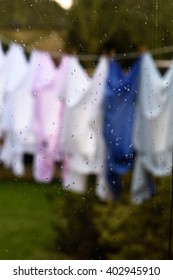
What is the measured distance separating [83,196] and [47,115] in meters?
0.33

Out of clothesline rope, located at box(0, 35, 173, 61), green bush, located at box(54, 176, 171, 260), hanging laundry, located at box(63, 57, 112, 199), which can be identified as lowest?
green bush, located at box(54, 176, 171, 260)

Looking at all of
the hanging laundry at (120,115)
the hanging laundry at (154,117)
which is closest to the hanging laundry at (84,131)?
the hanging laundry at (120,115)

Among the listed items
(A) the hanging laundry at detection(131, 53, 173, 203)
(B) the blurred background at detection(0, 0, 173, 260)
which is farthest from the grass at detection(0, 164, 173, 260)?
(A) the hanging laundry at detection(131, 53, 173, 203)

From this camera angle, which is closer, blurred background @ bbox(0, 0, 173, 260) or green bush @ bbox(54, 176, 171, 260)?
blurred background @ bbox(0, 0, 173, 260)

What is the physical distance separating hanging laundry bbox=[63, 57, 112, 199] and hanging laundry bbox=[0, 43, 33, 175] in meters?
0.14

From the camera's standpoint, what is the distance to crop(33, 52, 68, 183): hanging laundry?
6.18 feet

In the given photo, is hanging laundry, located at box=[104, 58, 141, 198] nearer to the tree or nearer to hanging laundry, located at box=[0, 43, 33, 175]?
Result: the tree

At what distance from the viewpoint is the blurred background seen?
1.82 metres

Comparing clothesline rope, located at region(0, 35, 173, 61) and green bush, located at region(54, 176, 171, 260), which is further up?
clothesline rope, located at region(0, 35, 173, 61)

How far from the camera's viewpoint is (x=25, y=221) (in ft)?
6.29

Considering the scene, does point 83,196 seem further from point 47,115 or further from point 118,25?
point 118,25

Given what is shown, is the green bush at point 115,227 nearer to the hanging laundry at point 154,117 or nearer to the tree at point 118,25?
the hanging laundry at point 154,117
